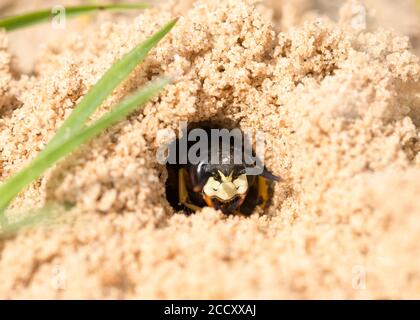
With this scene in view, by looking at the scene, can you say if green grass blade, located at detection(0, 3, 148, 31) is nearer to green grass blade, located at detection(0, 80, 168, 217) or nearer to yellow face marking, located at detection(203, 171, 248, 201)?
green grass blade, located at detection(0, 80, 168, 217)

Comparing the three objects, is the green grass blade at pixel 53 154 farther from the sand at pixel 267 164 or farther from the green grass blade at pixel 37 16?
the green grass blade at pixel 37 16

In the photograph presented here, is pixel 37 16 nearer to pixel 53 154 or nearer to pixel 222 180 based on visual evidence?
pixel 53 154

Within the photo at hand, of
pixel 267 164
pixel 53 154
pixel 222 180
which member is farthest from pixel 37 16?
pixel 267 164

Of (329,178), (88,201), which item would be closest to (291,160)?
(329,178)

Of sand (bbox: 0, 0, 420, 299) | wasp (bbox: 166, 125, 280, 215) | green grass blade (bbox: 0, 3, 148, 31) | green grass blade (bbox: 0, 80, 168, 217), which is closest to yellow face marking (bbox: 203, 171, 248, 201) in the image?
wasp (bbox: 166, 125, 280, 215)

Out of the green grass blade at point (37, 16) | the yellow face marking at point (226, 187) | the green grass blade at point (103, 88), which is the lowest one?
the yellow face marking at point (226, 187)

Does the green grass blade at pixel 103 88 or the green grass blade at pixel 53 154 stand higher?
the green grass blade at pixel 103 88

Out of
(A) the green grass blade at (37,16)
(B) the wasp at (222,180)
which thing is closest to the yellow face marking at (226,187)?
(B) the wasp at (222,180)
